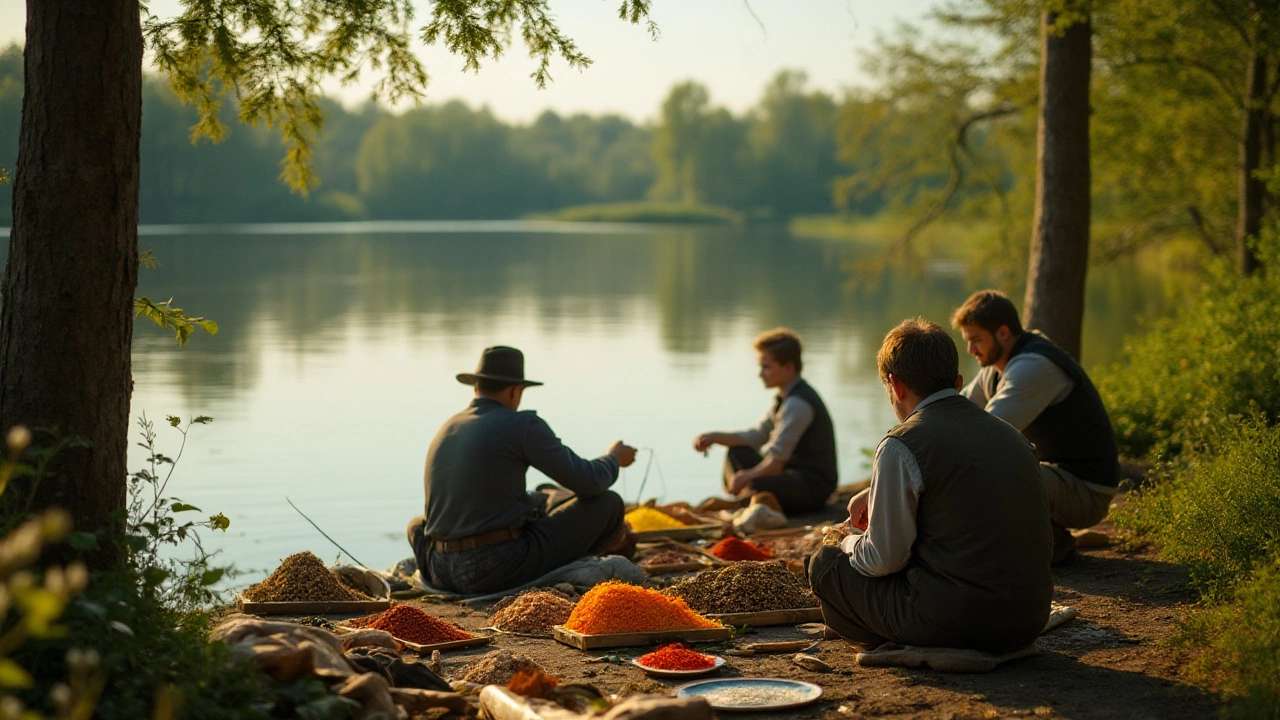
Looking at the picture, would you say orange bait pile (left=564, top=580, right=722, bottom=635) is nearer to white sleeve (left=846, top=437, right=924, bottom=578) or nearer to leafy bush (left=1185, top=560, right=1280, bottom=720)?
white sleeve (left=846, top=437, right=924, bottom=578)

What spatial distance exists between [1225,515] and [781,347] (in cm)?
395

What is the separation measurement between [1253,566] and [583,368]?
15.3 metres

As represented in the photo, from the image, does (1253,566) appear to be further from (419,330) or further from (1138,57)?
(419,330)

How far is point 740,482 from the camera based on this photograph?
34.0 feet

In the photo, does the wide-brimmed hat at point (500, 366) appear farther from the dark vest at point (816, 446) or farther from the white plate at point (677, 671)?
the dark vest at point (816, 446)

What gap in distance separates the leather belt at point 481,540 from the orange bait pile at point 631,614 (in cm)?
141

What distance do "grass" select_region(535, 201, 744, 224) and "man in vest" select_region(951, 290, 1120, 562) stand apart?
10535cm

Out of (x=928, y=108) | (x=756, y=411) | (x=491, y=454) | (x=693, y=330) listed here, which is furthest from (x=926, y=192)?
(x=491, y=454)

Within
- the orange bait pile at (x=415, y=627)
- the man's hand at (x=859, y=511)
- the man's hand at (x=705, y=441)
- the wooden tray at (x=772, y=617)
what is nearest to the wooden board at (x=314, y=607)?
the orange bait pile at (x=415, y=627)

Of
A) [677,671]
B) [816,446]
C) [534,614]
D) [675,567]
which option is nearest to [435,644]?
[534,614]

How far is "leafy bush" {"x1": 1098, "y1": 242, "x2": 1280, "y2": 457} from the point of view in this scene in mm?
10211

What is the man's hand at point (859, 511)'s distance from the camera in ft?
18.6

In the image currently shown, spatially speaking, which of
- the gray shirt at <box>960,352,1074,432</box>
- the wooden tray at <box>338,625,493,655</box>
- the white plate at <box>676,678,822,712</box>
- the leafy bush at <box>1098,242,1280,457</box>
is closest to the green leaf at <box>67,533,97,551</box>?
the wooden tray at <box>338,625,493,655</box>

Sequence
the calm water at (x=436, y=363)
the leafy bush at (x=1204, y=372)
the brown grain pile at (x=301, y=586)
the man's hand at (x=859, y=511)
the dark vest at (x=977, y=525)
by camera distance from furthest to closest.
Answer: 1. the calm water at (x=436, y=363)
2. the leafy bush at (x=1204, y=372)
3. the brown grain pile at (x=301, y=586)
4. the man's hand at (x=859, y=511)
5. the dark vest at (x=977, y=525)
